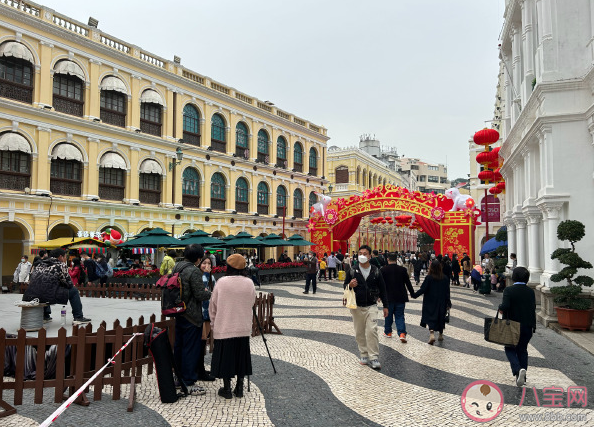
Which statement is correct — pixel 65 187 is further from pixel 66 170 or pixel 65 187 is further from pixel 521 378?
pixel 521 378

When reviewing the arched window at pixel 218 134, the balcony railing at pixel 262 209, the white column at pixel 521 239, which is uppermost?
the arched window at pixel 218 134

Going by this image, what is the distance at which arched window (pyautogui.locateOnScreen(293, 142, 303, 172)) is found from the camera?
38562mm

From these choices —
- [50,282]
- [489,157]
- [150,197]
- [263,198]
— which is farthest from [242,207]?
[50,282]

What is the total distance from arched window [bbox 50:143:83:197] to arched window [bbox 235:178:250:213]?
11.8m

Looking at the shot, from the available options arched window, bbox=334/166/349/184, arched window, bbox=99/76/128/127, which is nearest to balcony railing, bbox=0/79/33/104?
arched window, bbox=99/76/128/127

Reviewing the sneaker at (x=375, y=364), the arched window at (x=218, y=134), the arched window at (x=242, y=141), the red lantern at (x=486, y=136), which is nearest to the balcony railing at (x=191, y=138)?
the arched window at (x=218, y=134)

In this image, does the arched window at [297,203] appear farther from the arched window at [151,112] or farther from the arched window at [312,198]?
the arched window at [151,112]

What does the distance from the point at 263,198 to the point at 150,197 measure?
10536 millimetres

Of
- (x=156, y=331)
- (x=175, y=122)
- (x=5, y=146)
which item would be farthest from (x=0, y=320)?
(x=175, y=122)

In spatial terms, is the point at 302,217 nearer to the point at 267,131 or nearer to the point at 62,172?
the point at 267,131

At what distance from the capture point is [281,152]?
37.1m

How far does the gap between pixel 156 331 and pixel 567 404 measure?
198 inches

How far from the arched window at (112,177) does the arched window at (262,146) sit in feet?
39.7

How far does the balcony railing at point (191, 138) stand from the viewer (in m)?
28.7
